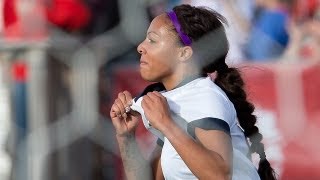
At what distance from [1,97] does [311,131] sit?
904 mm

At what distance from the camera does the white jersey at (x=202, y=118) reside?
1.68 m

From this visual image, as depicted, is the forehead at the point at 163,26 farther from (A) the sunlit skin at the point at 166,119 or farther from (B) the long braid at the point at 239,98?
(B) the long braid at the point at 239,98

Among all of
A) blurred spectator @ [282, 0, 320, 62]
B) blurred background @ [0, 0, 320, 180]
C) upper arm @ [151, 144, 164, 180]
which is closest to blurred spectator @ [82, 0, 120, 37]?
blurred background @ [0, 0, 320, 180]

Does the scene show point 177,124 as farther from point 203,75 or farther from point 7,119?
point 7,119

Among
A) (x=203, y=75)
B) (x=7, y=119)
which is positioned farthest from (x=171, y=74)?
(x=7, y=119)

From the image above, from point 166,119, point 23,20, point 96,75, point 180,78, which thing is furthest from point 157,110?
point 96,75

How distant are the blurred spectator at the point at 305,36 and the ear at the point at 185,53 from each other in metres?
1.01

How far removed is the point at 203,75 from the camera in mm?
1821

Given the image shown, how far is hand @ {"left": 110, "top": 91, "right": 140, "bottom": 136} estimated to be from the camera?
1.90 meters

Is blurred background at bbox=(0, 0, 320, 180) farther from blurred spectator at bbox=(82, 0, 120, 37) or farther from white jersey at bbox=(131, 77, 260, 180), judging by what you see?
white jersey at bbox=(131, 77, 260, 180)

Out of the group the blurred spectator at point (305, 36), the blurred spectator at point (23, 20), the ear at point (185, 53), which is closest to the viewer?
the ear at point (185, 53)

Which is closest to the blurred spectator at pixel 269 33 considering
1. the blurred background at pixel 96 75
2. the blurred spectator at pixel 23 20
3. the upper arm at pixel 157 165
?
the blurred background at pixel 96 75

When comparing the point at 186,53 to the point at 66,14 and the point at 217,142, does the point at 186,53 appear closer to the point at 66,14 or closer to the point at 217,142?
the point at 217,142

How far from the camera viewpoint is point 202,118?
1.67 meters
